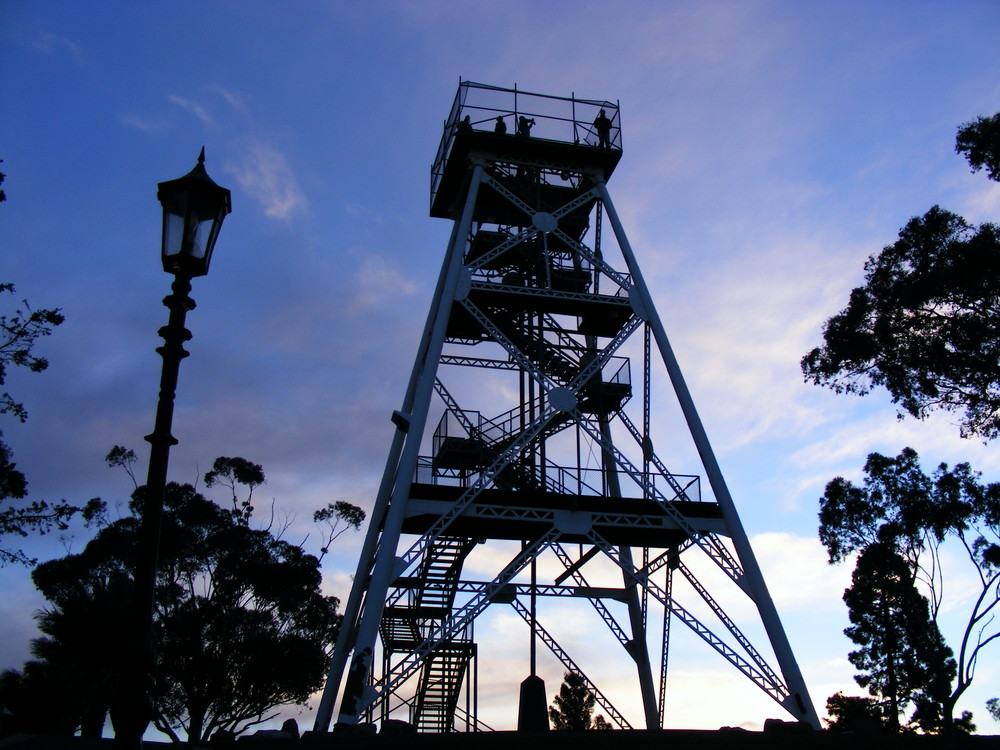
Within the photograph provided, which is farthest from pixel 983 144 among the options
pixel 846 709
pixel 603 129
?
pixel 846 709

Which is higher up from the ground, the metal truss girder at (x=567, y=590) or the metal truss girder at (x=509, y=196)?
the metal truss girder at (x=509, y=196)

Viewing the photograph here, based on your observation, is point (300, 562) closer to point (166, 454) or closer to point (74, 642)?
point (74, 642)

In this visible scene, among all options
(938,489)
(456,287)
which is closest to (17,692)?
(456,287)

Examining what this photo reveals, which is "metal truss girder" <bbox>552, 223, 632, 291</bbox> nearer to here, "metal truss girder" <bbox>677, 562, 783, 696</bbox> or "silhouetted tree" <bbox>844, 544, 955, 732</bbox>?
"metal truss girder" <bbox>677, 562, 783, 696</bbox>

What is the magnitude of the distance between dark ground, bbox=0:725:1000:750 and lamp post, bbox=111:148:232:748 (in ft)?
19.8

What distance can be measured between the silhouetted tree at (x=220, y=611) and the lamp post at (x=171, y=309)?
2825cm

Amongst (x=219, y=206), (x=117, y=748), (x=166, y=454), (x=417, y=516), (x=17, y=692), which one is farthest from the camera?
(x=17, y=692)

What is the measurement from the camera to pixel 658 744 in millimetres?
12242

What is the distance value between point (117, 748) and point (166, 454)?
180 centimetres

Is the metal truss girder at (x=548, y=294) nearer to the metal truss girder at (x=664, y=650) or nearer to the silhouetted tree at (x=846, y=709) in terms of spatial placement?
the metal truss girder at (x=664, y=650)

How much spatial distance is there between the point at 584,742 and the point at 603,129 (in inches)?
659

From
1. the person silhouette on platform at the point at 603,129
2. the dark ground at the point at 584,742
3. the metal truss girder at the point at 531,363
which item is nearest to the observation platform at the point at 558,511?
the metal truss girder at the point at 531,363

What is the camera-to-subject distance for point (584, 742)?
1221cm

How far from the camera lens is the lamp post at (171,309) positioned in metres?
5.81
